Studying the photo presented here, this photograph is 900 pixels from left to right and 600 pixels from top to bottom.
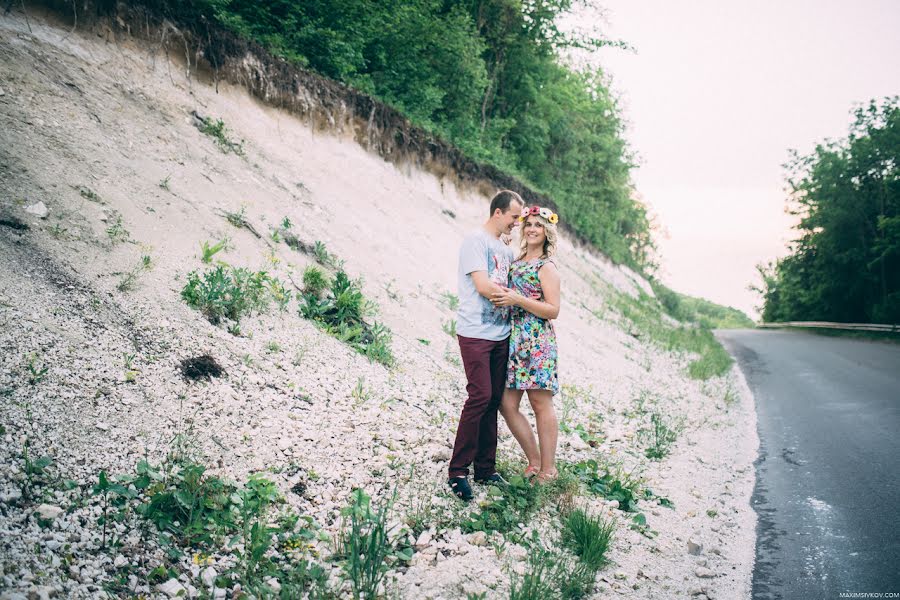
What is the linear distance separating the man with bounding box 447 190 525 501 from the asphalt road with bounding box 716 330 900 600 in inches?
78.1

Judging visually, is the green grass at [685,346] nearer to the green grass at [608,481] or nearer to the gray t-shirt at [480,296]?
the green grass at [608,481]

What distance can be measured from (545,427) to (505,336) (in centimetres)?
80

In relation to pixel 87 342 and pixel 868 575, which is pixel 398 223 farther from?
pixel 868 575

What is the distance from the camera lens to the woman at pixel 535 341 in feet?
13.1

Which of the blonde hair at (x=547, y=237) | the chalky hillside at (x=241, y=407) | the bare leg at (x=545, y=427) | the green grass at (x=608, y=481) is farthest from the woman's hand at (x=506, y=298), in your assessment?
the green grass at (x=608, y=481)

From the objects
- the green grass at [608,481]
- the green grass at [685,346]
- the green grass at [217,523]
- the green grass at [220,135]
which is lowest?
the green grass at [217,523]

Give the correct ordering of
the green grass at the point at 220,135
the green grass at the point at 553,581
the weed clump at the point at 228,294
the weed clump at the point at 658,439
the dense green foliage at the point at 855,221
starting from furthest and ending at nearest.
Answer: the dense green foliage at the point at 855,221 < the green grass at the point at 220,135 < the weed clump at the point at 658,439 < the weed clump at the point at 228,294 < the green grass at the point at 553,581

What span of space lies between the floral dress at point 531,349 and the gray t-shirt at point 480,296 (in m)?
0.13

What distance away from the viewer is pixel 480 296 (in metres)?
3.93

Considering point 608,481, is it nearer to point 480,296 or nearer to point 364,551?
point 480,296

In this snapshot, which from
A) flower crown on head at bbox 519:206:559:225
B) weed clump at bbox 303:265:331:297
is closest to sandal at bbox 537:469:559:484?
flower crown on head at bbox 519:206:559:225

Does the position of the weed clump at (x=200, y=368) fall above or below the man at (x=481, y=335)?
below

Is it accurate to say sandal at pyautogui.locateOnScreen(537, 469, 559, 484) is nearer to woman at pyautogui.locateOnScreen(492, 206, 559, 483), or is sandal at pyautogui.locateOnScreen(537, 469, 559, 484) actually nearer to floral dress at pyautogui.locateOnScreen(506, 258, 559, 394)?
woman at pyautogui.locateOnScreen(492, 206, 559, 483)

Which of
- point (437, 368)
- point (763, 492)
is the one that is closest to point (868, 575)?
point (763, 492)
